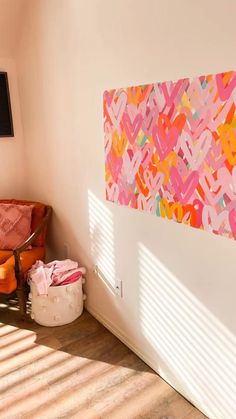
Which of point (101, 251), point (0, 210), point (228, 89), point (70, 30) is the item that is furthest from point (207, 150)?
point (0, 210)

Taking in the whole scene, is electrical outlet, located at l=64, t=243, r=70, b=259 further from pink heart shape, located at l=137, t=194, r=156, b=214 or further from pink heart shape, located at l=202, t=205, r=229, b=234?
pink heart shape, located at l=202, t=205, r=229, b=234

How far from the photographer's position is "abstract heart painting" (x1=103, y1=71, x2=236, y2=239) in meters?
1.30

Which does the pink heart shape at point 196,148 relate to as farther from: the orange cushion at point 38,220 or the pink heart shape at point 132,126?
the orange cushion at point 38,220

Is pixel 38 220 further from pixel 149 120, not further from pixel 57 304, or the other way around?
pixel 149 120

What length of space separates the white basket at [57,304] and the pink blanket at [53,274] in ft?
0.14

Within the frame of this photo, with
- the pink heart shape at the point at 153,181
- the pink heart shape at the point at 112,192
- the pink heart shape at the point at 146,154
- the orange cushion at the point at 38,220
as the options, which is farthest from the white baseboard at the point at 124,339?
the pink heart shape at the point at 146,154

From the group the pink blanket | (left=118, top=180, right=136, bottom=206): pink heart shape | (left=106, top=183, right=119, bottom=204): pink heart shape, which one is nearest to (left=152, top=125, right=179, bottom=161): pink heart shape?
(left=118, top=180, right=136, bottom=206): pink heart shape

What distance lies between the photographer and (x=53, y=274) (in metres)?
2.36

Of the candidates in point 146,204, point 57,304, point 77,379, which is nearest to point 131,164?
point 146,204

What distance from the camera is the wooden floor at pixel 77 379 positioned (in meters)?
1.69

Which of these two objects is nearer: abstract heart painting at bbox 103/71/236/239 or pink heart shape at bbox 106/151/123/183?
abstract heart painting at bbox 103/71/236/239

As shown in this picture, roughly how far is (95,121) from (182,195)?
892mm

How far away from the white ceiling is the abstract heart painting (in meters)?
1.40

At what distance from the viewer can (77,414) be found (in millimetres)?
→ 1669
